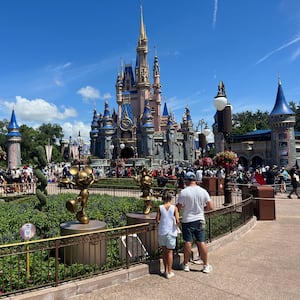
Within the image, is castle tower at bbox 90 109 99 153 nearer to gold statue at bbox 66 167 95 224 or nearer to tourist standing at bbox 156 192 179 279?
gold statue at bbox 66 167 95 224

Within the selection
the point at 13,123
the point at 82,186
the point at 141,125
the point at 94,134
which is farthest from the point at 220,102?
the point at 94,134

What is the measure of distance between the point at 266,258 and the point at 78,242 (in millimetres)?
3877

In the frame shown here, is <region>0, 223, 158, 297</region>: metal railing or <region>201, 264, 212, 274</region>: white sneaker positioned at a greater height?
<region>0, 223, 158, 297</region>: metal railing

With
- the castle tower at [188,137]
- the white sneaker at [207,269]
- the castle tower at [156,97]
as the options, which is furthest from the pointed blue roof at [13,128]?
the white sneaker at [207,269]

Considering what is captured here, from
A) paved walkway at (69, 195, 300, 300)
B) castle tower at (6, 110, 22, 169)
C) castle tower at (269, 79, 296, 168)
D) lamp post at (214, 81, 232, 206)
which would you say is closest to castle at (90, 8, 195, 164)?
castle tower at (6, 110, 22, 169)

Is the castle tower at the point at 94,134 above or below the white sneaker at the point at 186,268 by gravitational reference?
above

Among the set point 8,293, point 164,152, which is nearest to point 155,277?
point 8,293

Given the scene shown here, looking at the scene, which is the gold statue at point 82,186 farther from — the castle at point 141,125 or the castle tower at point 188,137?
the castle tower at point 188,137

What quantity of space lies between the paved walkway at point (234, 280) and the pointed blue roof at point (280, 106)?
3807 centimetres

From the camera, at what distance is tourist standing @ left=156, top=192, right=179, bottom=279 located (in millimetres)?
5224

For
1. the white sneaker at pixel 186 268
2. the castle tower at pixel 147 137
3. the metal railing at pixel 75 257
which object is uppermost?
the castle tower at pixel 147 137

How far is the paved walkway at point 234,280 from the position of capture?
452 cm

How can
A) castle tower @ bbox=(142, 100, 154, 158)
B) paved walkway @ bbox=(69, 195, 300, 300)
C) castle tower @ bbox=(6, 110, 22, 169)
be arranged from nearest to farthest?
paved walkway @ bbox=(69, 195, 300, 300), castle tower @ bbox=(6, 110, 22, 169), castle tower @ bbox=(142, 100, 154, 158)

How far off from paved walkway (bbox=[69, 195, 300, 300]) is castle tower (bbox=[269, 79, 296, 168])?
36.8m
